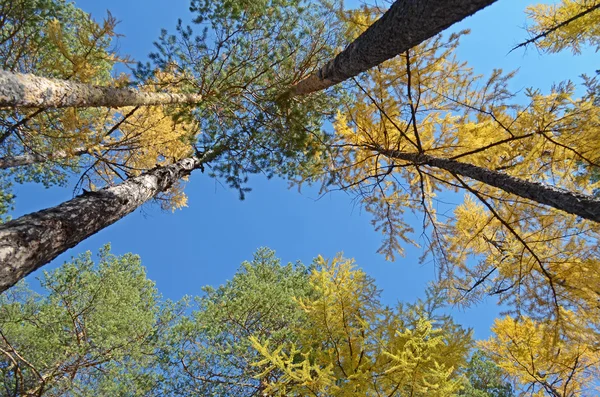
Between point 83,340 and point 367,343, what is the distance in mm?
7324

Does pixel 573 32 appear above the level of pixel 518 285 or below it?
above

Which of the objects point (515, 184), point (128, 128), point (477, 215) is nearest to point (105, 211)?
point (515, 184)

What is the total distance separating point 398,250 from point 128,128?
264 inches

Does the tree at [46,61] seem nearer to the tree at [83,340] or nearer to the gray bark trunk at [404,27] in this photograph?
the tree at [83,340]

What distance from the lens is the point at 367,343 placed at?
4.75m

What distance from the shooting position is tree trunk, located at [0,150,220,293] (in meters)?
2.69

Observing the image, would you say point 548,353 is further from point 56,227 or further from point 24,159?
point 24,159

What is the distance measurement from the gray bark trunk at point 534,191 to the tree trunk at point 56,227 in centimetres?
362

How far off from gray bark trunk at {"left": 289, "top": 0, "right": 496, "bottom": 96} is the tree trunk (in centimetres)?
316

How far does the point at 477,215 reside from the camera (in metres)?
6.34

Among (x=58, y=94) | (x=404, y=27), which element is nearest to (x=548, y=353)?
(x=404, y=27)

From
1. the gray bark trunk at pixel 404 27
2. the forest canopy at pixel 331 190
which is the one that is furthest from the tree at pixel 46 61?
the gray bark trunk at pixel 404 27

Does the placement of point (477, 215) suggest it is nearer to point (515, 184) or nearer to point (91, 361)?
point (515, 184)

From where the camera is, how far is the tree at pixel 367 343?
3.94 metres
